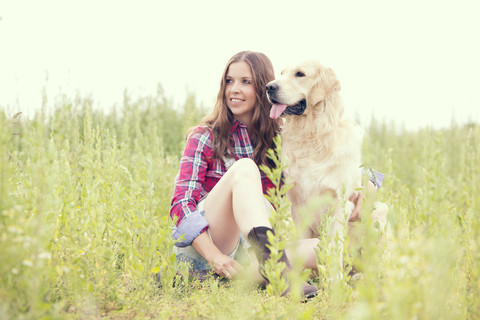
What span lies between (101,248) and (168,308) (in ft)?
1.23

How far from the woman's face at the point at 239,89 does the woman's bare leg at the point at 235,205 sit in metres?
0.59

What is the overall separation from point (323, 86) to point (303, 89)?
5.4 inches

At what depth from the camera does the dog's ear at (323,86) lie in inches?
106

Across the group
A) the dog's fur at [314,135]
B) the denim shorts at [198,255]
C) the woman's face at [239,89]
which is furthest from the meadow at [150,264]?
the woman's face at [239,89]

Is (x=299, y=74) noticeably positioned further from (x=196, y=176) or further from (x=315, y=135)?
(x=196, y=176)

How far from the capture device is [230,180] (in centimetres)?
217

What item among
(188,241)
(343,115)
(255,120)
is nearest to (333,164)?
(343,115)

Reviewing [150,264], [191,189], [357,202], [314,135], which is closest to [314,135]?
[314,135]

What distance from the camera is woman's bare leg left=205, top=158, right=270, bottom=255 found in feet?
6.58

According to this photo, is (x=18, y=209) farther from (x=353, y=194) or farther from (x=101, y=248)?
(x=353, y=194)

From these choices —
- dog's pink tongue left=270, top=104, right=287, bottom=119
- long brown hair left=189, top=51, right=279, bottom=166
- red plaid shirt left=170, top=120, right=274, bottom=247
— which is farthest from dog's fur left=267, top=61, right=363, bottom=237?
red plaid shirt left=170, top=120, right=274, bottom=247

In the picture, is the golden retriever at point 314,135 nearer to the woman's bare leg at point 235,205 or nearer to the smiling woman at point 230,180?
the smiling woman at point 230,180

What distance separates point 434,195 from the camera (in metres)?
1.35

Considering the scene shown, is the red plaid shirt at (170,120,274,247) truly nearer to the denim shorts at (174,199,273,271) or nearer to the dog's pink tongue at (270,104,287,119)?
the denim shorts at (174,199,273,271)
